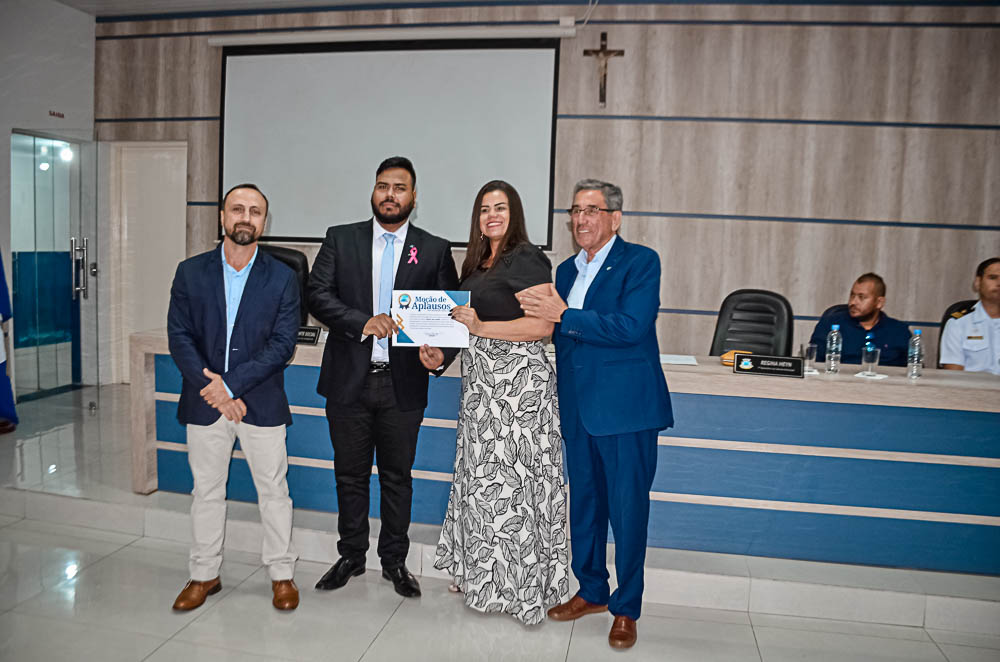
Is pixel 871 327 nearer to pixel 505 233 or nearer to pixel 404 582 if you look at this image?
pixel 505 233

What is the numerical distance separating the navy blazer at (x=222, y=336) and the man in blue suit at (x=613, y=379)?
3.31ft

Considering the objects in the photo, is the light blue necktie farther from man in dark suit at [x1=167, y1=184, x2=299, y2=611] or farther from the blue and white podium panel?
the blue and white podium panel

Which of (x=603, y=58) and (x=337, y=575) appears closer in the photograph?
(x=337, y=575)

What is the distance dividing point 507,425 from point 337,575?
3.41ft

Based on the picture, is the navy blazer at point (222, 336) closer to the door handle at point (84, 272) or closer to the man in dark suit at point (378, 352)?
the man in dark suit at point (378, 352)

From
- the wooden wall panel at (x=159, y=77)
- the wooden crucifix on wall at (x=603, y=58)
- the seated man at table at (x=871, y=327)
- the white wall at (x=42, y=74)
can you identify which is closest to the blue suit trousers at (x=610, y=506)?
the seated man at table at (x=871, y=327)

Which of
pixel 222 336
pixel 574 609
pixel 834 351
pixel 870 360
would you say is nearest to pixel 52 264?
pixel 222 336

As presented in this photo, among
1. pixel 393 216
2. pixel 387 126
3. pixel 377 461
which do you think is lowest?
pixel 377 461

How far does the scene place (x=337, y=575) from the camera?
9.58 ft

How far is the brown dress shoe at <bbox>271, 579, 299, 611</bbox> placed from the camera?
2746mm

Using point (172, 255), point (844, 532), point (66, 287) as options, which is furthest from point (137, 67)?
point (844, 532)

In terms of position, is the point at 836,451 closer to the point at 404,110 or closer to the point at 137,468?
the point at 137,468

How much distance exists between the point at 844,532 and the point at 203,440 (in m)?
2.68

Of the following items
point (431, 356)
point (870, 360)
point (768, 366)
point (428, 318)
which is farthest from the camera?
point (870, 360)
